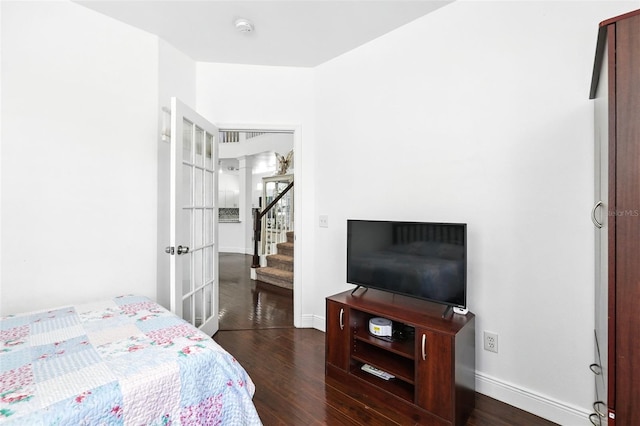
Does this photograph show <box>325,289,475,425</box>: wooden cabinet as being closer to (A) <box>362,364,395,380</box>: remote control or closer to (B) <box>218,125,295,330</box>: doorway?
(A) <box>362,364,395,380</box>: remote control

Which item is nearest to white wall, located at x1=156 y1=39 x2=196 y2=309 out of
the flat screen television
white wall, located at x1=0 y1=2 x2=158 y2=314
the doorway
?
white wall, located at x1=0 y1=2 x2=158 y2=314

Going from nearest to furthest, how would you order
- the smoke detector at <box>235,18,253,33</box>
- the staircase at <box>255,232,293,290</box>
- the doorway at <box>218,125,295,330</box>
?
the smoke detector at <box>235,18,253,33</box> < the doorway at <box>218,125,295,330</box> < the staircase at <box>255,232,293,290</box>

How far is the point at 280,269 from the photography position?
459 centimetres

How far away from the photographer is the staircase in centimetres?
425

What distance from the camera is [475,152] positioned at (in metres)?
1.86

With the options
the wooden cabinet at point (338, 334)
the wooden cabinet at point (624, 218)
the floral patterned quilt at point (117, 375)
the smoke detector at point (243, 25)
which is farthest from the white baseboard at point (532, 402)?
the smoke detector at point (243, 25)

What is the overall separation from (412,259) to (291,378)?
1172 millimetres

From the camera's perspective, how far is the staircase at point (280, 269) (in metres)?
4.25

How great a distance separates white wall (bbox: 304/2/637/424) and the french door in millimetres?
1451

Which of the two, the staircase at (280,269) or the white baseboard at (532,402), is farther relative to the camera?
the staircase at (280,269)

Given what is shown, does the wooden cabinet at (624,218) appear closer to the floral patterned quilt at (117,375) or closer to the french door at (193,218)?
the floral patterned quilt at (117,375)

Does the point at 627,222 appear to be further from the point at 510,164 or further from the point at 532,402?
the point at 532,402

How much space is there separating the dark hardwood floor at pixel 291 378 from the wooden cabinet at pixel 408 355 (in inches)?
3.7

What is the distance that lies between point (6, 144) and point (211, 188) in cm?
129
